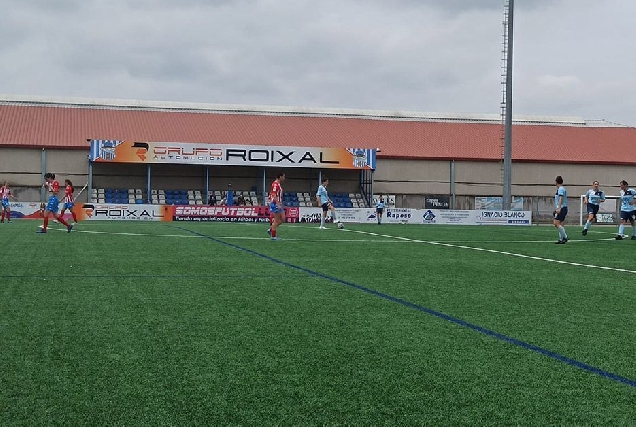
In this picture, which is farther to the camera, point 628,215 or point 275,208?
point 628,215

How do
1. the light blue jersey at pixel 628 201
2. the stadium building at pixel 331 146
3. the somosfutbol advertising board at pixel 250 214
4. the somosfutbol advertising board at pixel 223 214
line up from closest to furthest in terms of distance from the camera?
1. the light blue jersey at pixel 628 201
2. the somosfutbol advertising board at pixel 250 214
3. the somosfutbol advertising board at pixel 223 214
4. the stadium building at pixel 331 146

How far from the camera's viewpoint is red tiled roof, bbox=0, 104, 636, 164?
54.9 m

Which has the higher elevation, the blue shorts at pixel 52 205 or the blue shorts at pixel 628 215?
the blue shorts at pixel 52 205

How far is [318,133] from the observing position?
59000mm

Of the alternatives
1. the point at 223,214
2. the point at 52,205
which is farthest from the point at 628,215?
the point at 223,214

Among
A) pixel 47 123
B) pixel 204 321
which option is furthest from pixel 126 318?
pixel 47 123

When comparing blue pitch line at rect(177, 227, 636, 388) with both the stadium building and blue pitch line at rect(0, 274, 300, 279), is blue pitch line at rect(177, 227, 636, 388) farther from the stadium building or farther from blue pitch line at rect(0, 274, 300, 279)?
the stadium building

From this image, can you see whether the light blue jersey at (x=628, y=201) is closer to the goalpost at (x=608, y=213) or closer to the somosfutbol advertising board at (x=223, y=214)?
the somosfutbol advertising board at (x=223, y=214)

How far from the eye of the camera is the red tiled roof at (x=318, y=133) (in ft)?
180

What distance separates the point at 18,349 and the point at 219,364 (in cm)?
164

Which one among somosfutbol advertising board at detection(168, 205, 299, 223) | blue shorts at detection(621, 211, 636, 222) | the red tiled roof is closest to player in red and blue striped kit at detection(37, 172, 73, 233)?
blue shorts at detection(621, 211, 636, 222)

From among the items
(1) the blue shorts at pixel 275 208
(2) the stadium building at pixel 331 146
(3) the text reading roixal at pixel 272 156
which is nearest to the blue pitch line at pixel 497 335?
(1) the blue shorts at pixel 275 208

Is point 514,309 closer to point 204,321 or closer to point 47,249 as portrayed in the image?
point 204,321

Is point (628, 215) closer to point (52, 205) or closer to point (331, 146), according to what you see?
point (52, 205)
